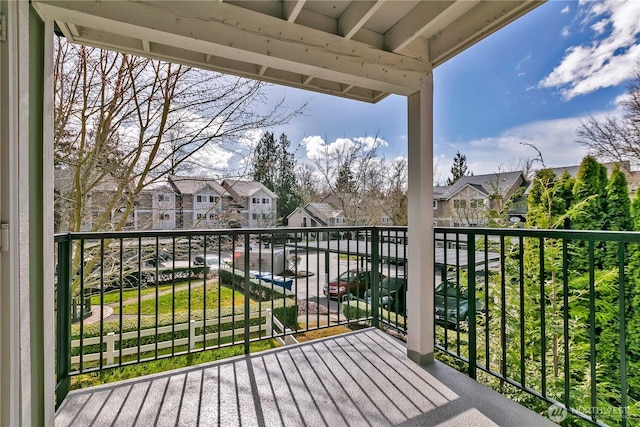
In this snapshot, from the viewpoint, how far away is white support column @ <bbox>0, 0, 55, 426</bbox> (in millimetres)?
1064

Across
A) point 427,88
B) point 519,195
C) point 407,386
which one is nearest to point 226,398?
point 407,386

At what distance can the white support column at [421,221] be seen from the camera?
2143mm

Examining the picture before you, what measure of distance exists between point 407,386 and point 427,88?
2035mm

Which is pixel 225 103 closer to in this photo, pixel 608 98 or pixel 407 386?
pixel 407 386

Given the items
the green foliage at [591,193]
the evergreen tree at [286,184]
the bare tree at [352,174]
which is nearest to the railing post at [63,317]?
the green foliage at [591,193]

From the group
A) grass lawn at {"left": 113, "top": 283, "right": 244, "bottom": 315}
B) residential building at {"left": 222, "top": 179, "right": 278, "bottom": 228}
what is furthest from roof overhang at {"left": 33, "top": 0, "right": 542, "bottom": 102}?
grass lawn at {"left": 113, "top": 283, "right": 244, "bottom": 315}

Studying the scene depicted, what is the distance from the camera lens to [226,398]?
1733 mm

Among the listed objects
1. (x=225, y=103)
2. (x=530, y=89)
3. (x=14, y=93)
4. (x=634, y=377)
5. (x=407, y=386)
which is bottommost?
(x=634, y=377)

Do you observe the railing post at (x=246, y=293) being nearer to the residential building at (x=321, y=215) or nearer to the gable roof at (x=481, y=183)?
the gable roof at (x=481, y=183)

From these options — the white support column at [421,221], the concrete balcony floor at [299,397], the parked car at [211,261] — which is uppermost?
the white support column at [421,221]

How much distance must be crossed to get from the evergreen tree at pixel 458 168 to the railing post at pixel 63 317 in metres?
10.2

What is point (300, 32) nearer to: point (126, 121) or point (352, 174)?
point (126, 121)

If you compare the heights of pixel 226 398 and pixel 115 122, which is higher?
pixel 115 122

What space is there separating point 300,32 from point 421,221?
1480 mm
